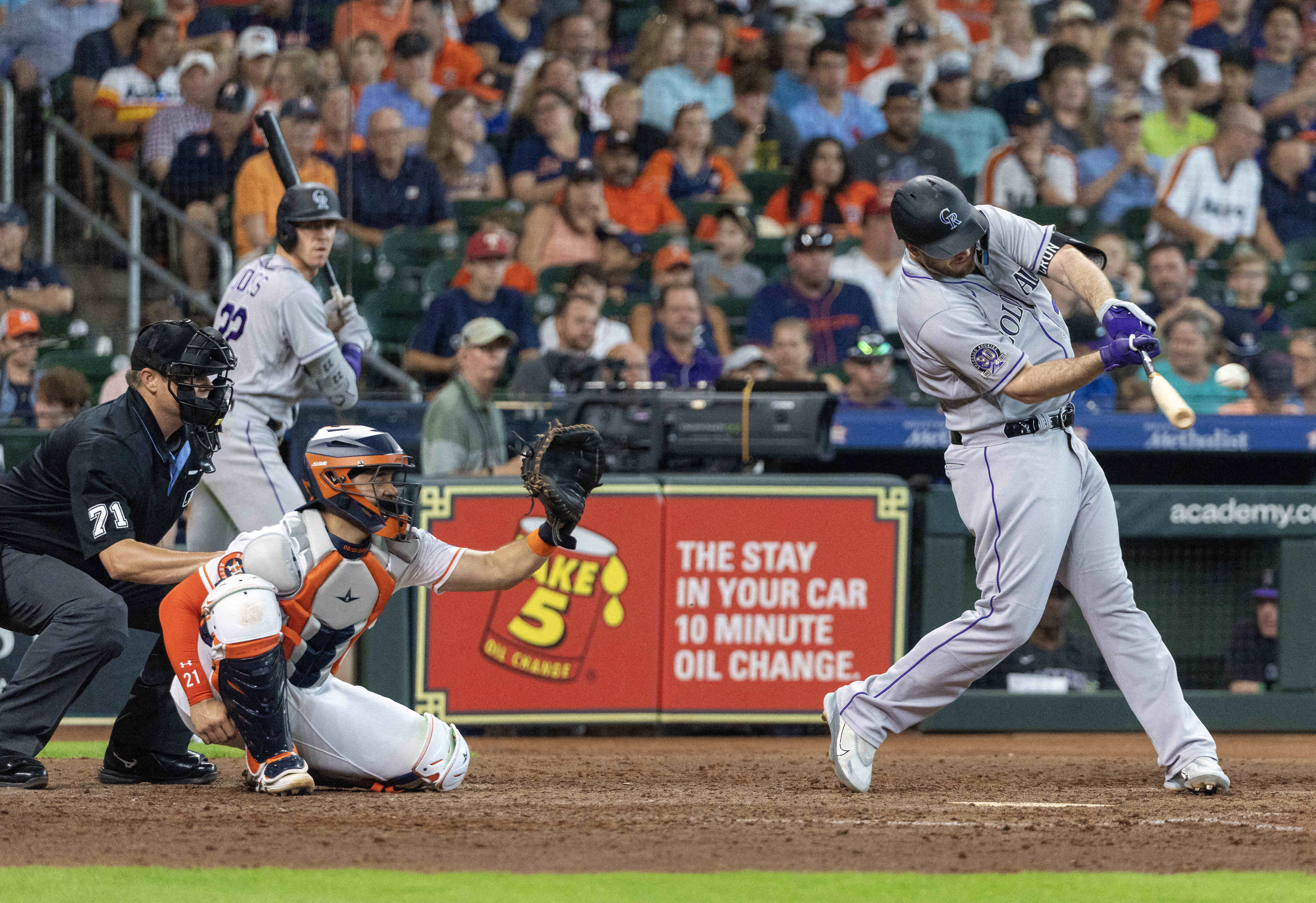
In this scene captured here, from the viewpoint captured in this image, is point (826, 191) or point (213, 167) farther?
point (826, 191)

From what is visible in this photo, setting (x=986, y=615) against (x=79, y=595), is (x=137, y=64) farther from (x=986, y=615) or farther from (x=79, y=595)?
(x=986, y=615)

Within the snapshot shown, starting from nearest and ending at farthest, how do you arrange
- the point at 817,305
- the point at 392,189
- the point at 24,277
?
1. the point at 24,277
2. the point at 817,305
3. the point at 392,189

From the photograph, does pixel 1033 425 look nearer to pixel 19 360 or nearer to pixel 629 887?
pixel 629 887

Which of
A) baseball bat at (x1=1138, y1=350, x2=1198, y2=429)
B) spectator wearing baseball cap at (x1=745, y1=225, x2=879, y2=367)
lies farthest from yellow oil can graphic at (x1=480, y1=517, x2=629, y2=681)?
baseball bat at (x1=1138, y1=350, x2=1198, y2=429)

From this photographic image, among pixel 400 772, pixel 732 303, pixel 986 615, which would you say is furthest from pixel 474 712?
pixel 732 303

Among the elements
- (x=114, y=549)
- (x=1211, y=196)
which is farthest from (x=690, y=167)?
(x=114, y=549)

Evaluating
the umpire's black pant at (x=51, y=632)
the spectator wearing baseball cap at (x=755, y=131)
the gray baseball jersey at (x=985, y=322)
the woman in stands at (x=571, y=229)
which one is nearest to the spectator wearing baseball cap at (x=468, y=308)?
the woman in stands at (x=571, y=229)

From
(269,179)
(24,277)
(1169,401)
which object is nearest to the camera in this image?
(1169,401)
